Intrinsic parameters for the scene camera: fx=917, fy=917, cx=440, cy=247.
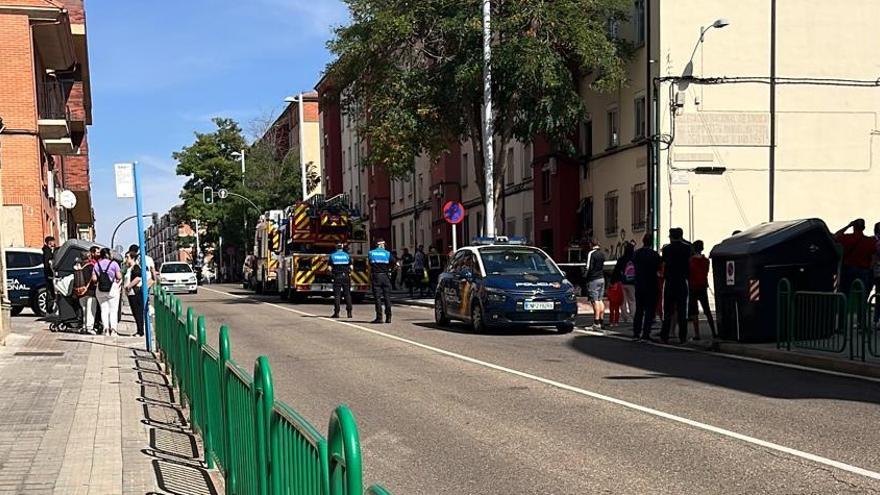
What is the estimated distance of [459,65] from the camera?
1066 inches

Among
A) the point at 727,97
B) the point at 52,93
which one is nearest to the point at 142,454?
the point at 727,97

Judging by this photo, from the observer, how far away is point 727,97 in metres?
27.3

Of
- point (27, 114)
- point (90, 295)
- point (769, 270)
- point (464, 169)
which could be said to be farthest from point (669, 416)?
point (464, 169)

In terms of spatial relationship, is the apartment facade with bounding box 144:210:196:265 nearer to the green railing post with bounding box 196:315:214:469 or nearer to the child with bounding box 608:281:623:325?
the child with bounding box 608:281:623:325

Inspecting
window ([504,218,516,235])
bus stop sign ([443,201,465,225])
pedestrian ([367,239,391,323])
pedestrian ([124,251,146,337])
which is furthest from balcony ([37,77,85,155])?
window ([504,218,516,235])

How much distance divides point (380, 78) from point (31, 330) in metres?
13.2

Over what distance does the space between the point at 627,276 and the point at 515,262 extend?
87.1 inches

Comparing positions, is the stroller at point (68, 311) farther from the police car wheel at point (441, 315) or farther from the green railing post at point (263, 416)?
the green railing post at point (263, 416)

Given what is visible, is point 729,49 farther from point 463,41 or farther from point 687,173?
point 463,41

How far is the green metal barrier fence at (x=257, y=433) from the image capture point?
268 cm

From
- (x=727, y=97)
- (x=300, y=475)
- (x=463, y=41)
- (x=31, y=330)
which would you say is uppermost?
(x=463, y=41)

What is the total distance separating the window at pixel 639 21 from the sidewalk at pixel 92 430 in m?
19.4

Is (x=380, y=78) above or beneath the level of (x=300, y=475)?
above

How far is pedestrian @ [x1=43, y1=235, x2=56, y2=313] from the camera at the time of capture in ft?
71.0
